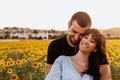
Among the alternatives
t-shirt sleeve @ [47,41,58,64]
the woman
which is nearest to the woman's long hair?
the woman

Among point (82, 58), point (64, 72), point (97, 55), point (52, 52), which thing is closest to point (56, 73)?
point (64, 72)

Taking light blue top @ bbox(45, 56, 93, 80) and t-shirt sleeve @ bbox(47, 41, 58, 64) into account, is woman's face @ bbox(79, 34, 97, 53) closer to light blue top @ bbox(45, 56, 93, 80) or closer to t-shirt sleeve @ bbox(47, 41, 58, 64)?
light blue top @ bbox(45, 56, 93, 80)

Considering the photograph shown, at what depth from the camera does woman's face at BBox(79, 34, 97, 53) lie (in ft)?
11.1

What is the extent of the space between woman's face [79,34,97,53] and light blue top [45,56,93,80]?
0.16 metres

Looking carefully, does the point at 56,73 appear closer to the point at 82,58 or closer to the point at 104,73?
the point at 82,58

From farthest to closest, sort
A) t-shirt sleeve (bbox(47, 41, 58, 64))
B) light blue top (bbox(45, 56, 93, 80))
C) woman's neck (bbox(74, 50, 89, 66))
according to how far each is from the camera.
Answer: t-shirt sleeve (bbox(47, 41, 58, 64)), woman's neck (bbox(74, 50, 89, 66)), light blue top (bbox(45, 56, 93, 80))

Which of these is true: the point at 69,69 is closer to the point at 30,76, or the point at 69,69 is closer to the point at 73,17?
the point at 73,17

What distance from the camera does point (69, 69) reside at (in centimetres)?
338

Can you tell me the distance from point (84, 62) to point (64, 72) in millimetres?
199

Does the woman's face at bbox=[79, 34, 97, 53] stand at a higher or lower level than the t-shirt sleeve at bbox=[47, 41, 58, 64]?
higher

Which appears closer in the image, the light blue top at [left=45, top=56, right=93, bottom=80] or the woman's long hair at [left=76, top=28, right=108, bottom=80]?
the light blue top at [left=45, top=56, right=93, bottom=80]

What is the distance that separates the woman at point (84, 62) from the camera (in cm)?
334

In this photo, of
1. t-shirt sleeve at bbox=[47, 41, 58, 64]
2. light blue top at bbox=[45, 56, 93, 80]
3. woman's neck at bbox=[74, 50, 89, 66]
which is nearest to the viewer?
light blue top at bbox=[45, 56, 93, 80]

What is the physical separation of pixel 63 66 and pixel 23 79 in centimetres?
332
